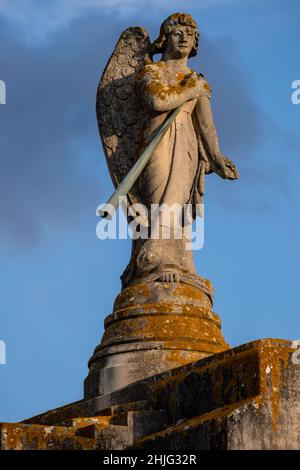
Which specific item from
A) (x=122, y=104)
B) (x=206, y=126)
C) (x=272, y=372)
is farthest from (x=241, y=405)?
(x=122, y=104)

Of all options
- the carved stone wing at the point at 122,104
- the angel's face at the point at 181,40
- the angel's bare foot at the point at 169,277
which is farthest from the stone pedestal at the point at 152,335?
the angel's face at the point at 181,40

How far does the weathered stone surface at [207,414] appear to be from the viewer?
1525cm

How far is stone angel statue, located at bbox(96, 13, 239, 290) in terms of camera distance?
19.7 metres

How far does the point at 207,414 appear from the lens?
15.8 metres

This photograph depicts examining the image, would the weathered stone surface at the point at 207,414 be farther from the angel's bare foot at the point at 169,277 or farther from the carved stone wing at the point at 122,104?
the carved stone wing at the point at 122,104

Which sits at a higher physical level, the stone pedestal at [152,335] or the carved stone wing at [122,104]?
the carved stone wing at [122,104]

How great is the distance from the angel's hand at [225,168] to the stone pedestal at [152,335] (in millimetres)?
1928

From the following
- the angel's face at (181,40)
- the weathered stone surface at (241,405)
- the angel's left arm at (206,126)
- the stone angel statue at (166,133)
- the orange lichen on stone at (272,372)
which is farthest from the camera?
the angel's face at (181,40)

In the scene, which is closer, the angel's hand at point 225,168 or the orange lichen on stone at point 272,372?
the orange lichen on stone at point 272,372

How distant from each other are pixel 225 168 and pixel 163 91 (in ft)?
4.36

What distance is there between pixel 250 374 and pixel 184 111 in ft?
18.4

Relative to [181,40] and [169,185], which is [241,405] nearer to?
[169,185]

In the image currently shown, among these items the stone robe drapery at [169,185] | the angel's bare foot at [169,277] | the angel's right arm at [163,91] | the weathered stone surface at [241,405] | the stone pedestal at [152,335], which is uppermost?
the angel's right arm at [163,91]

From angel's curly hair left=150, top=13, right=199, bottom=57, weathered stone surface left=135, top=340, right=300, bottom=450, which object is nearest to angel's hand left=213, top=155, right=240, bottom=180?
angel's curly hair left=150, top=13, right=199, bottom=57
